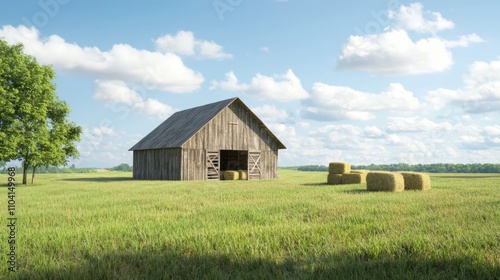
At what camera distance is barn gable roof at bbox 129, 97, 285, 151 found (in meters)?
37.5

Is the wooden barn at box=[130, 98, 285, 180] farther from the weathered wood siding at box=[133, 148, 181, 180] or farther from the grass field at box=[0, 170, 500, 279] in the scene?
the grass field at box=[0, 170, 500, 279]

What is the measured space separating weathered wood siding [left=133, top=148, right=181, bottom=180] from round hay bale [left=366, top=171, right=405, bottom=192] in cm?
1925

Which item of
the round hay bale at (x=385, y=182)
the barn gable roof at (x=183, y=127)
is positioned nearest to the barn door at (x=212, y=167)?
the barn gable roof at (x=183, y=127)

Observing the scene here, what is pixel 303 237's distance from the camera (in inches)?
300

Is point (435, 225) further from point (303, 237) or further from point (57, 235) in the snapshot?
point (57, 235)

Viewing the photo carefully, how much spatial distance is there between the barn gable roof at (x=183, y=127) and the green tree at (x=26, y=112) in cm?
884

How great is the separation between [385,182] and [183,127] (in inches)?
971

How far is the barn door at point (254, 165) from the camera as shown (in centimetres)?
3997

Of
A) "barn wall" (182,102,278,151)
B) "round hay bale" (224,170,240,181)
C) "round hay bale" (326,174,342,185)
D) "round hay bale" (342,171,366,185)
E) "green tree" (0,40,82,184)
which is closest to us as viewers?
"round hay bale" (342,171,366,185)

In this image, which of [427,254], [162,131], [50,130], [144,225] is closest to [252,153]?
[162,131]

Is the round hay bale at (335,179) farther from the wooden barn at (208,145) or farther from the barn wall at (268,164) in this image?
the barn wall at (268,164)

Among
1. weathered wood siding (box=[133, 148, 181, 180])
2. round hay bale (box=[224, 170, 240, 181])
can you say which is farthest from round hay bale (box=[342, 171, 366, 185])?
weathered wood siding (box=[133, 148, 181, 180])

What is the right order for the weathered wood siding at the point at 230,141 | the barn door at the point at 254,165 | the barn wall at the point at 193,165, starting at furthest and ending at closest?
the barn door at the point at 254,165, the weathered wood siding at the point at 230,141, the barn wall at the point at 193,165

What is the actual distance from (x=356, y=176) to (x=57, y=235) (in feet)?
71.2
